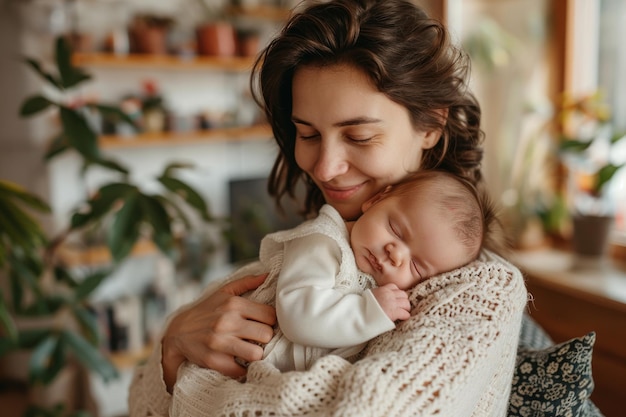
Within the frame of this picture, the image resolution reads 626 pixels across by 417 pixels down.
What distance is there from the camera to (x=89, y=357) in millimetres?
1988

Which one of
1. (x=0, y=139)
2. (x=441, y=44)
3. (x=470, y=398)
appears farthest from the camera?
(x=0, y=139)

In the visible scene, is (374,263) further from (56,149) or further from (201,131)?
(201,131)

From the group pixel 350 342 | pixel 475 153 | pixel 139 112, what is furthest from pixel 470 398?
pixel 139 112

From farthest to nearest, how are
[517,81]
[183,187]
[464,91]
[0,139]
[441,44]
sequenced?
[0,139]
[517,81]
[183,187]
[464,91]
[441,44]

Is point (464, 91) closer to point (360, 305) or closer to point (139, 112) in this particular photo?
point (360, 305)

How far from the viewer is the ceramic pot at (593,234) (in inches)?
94.2

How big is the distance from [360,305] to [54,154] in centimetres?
146

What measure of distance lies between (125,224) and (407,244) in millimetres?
998

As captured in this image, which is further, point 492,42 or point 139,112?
point 139,112

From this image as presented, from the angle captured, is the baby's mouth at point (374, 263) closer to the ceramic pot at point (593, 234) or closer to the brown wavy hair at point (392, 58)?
the brown wavy hair at point (392, 58)

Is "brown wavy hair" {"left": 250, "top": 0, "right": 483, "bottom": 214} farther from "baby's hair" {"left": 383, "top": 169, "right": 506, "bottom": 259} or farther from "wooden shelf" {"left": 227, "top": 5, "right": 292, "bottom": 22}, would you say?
"wooden shelf" {"left": 227, "top": 5, "right": 292, "bottom": 22}

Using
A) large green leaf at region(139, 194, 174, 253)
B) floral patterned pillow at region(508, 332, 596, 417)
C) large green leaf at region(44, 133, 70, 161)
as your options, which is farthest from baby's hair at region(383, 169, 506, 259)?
large green leaf at region(44, 133, 70, 161)

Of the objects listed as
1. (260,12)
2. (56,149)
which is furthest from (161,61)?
(56,149)

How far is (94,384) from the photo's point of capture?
2.92m
